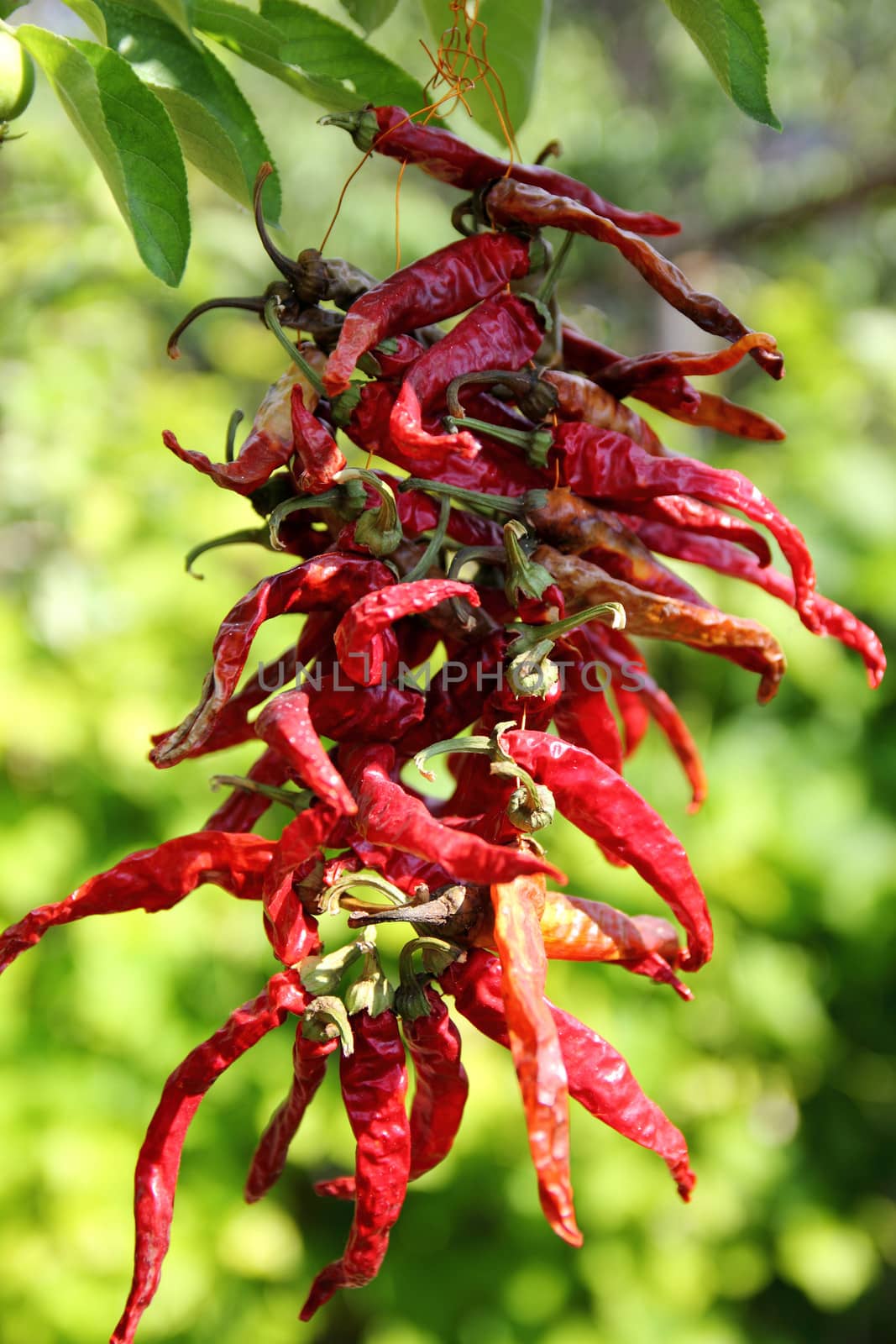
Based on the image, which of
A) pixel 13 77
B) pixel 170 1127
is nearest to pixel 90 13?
pixel 13 77

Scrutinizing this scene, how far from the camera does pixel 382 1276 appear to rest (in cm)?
241

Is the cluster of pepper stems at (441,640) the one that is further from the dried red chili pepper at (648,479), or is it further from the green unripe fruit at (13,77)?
the green unripe fruit at (13,77)

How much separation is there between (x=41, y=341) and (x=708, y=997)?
1877 millimetres

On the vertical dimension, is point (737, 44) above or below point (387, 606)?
above

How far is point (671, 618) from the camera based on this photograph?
2.59ft

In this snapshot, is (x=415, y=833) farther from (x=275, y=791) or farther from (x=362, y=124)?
(x=362, y=124)

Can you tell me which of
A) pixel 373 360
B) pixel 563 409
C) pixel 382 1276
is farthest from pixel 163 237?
pixel 382 1276

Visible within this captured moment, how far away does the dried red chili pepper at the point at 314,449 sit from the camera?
71 centimetres

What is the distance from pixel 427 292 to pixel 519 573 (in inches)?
7.8

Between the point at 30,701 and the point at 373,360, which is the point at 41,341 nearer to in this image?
the point at 30,701

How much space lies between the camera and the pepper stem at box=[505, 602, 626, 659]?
0.69 m

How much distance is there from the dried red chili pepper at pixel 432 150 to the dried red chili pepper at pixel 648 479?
0.16m

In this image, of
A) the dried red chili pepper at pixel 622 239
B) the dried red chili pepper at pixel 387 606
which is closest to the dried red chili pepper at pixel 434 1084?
the dried red chili pepper at pixel 387 606

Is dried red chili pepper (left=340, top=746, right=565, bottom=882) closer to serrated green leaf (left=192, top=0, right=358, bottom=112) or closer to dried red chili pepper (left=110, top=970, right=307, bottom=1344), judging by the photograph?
dried red chili pepper (left=110, top=970, right=307, bottom=1344)
